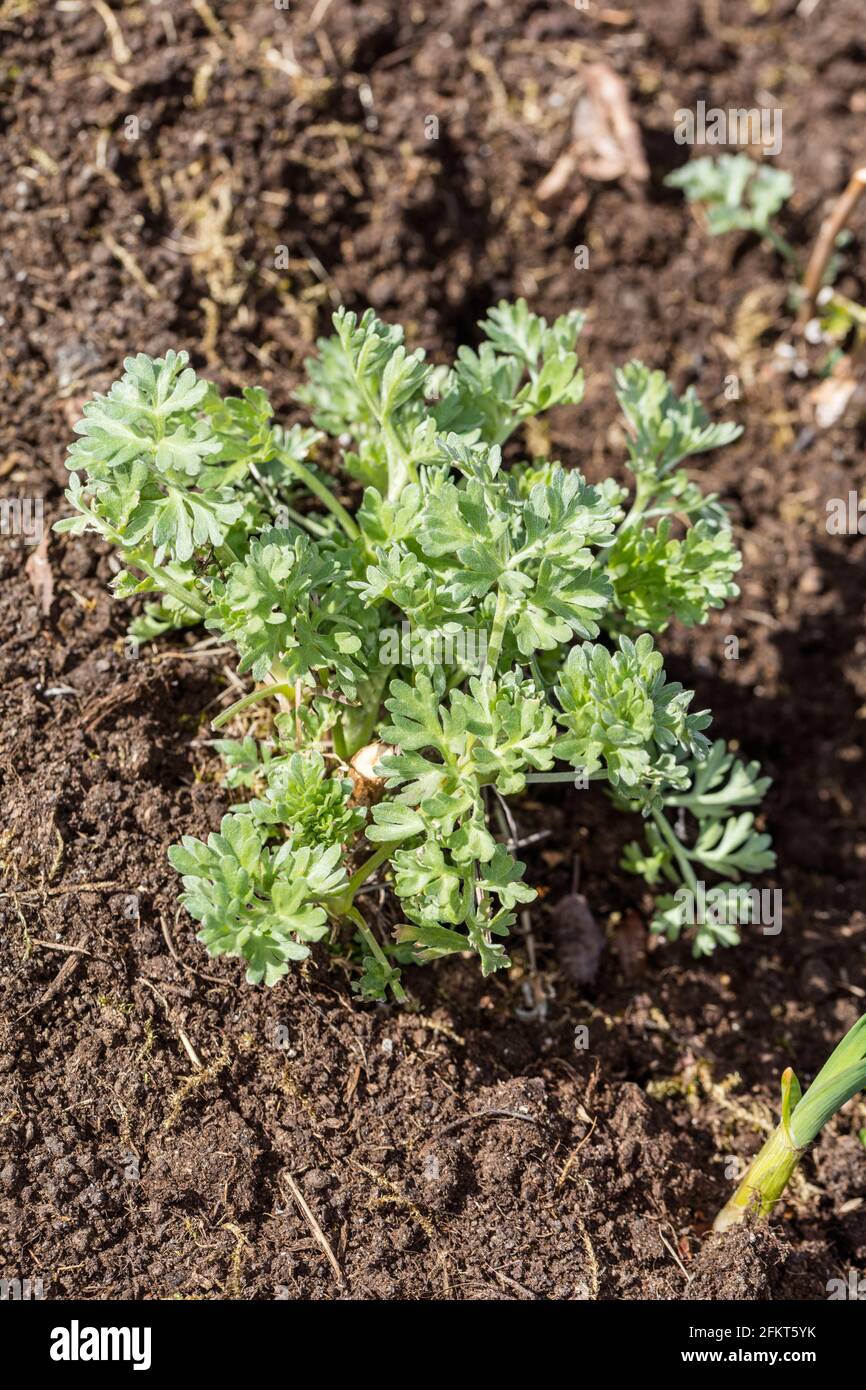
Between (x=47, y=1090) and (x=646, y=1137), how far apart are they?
1398 mm

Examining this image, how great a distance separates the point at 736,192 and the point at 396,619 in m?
2.21

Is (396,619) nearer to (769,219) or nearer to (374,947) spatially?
(374,947)

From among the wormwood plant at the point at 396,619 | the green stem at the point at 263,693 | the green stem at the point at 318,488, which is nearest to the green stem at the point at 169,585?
the wormwood plant at the point at 396,619

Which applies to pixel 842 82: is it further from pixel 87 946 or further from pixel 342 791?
pixel 87 946

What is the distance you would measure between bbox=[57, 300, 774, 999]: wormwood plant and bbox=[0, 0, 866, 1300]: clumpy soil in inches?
12.4

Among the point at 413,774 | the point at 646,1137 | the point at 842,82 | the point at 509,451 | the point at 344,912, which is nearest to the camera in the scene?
the point at 413,774

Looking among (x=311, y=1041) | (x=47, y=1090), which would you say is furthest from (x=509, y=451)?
(x=47, y=1090)

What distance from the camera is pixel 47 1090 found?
269 centimetres

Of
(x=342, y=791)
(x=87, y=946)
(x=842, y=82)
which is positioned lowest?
(x=87, y=946)

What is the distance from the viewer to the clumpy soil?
271 centimetres

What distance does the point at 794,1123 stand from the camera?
2.74 metres

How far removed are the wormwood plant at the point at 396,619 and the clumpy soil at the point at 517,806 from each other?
0.31 meters

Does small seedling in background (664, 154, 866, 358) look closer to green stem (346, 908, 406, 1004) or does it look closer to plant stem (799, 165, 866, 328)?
plant stem (799, 165, 866, 328)
